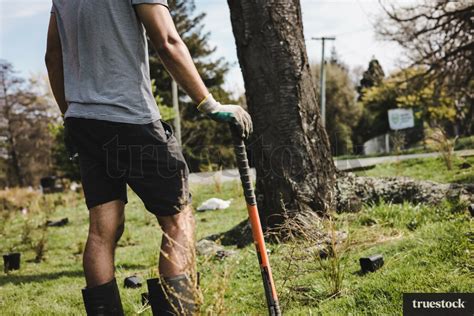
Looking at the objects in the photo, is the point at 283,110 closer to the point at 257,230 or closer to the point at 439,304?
the point at 257,230

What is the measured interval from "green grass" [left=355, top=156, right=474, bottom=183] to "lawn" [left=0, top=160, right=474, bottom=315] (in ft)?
7.28

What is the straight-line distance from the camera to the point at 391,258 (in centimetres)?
328

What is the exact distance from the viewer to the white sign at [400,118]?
27797 millimetres

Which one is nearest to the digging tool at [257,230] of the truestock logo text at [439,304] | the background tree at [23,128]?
the truestock logo text at [439,304]

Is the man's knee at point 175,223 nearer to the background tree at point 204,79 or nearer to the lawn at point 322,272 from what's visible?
the lawn at point 322,272

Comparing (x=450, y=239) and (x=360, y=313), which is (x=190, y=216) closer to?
(x=360, y=313)

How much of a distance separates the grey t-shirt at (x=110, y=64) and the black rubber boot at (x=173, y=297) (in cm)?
71

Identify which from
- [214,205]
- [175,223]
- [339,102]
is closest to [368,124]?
[339,102]

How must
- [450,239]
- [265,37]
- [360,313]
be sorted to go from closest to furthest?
[360,313], [450,239], [265,37]

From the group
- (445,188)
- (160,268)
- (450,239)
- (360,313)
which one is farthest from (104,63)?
(445,188)

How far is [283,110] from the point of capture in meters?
4.46

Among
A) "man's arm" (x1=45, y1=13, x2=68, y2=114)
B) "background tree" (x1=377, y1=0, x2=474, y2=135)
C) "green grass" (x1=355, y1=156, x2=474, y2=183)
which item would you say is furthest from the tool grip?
"background tree" (x1=377, y1=0, x2=474, y2=135)

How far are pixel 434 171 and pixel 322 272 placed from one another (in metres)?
5.61

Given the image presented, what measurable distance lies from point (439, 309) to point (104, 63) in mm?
1820
